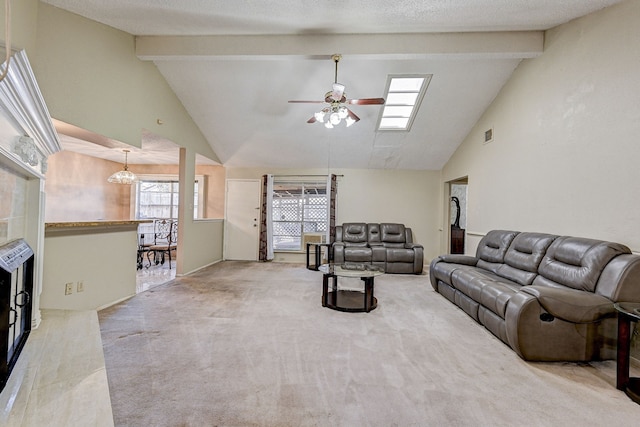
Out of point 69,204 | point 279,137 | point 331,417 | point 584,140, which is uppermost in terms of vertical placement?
point 279,137

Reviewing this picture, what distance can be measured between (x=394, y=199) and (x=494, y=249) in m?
3.05

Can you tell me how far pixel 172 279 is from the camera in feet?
15.6

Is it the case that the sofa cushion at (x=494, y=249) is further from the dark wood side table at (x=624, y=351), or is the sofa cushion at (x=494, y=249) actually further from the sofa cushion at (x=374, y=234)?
the sofa cushion at (x=374, y=234)

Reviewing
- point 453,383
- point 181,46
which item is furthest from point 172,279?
point 453,383

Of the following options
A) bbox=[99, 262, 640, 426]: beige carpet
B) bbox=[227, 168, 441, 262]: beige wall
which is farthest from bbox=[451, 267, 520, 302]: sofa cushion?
bbox=[227, 168, 441, 262]: beige wall

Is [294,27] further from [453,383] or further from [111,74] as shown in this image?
[453,383]

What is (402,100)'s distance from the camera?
16.1 feet

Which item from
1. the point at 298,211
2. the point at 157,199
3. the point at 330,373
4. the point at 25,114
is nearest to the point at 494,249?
the point at 330,373

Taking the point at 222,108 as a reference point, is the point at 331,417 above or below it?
below

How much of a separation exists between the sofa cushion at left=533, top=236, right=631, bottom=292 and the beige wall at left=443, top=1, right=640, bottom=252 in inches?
8.0

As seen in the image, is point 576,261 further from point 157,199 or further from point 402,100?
point 157,199

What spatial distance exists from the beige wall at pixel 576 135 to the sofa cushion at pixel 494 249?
0.27 metres

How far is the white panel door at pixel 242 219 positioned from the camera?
22.7ft

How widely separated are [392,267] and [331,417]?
4262mm
